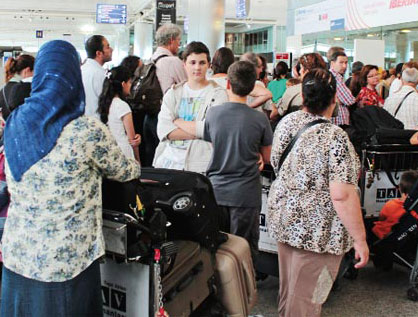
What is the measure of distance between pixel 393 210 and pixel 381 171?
294mm

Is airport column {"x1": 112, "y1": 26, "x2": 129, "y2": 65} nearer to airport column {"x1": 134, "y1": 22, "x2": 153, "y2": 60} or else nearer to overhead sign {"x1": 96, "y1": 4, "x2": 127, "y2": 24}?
airport column {"x1": 134, "y1": 22, "x2": 153, "y2": 60}

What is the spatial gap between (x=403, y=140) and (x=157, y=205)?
7.30ft

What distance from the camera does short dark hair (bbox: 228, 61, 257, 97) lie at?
9.18 ft

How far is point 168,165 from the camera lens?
3172 mm

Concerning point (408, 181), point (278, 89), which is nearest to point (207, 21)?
point (278, 89)

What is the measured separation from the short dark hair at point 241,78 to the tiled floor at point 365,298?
4.50 ft

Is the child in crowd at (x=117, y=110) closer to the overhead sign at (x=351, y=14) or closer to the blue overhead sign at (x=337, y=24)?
the overhead sign at (x=351, y=14)

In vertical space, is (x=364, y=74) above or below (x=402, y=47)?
below

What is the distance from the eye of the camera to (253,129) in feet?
9.25

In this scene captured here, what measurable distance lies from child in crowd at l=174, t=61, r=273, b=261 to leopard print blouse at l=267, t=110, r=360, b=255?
341mm

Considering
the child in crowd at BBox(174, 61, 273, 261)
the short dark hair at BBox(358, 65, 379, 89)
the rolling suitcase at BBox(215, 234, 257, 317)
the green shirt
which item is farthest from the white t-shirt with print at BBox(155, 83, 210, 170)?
the green shirt

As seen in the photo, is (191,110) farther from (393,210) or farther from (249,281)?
(393,210)

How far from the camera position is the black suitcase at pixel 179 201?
2.04 m

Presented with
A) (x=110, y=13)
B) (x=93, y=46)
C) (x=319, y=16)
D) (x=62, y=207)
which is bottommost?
(x=62, y=207)
